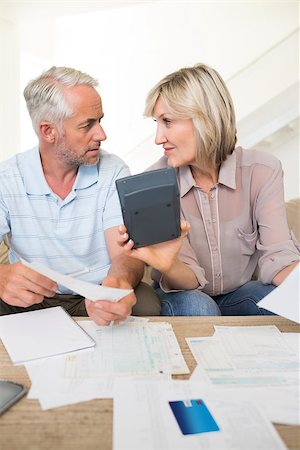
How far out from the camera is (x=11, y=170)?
1.54 meters

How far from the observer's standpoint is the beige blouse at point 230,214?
4.94 feet

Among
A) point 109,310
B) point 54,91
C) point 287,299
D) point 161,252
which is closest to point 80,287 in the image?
point 109,310

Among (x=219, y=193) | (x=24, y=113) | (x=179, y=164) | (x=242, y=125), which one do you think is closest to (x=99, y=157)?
(x=179, y=164)

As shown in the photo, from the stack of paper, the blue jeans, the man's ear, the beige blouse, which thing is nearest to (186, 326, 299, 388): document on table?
the stack of paper

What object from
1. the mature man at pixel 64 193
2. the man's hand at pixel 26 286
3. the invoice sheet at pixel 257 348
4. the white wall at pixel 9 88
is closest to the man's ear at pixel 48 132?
the mature man at pixel 64 193

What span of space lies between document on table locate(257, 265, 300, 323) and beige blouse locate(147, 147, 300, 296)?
48 cm

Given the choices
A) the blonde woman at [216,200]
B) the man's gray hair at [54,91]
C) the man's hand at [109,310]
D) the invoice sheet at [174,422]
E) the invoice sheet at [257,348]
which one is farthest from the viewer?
the man's gray hair at [54,91]

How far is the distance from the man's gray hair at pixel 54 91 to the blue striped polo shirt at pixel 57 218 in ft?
0.52

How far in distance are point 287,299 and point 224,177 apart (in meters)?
0.61

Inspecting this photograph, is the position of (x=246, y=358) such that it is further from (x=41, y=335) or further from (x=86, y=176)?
(x=86, y=176)

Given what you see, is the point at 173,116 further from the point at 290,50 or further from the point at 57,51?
the point at 57,51

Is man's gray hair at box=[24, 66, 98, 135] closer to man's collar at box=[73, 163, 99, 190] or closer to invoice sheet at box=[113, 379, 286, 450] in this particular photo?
man's collar at box=[73, 163, 99, 190]

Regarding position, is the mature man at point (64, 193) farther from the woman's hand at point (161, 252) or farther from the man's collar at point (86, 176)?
the woman's hand at point (161, 252)

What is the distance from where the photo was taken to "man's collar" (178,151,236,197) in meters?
1.52
